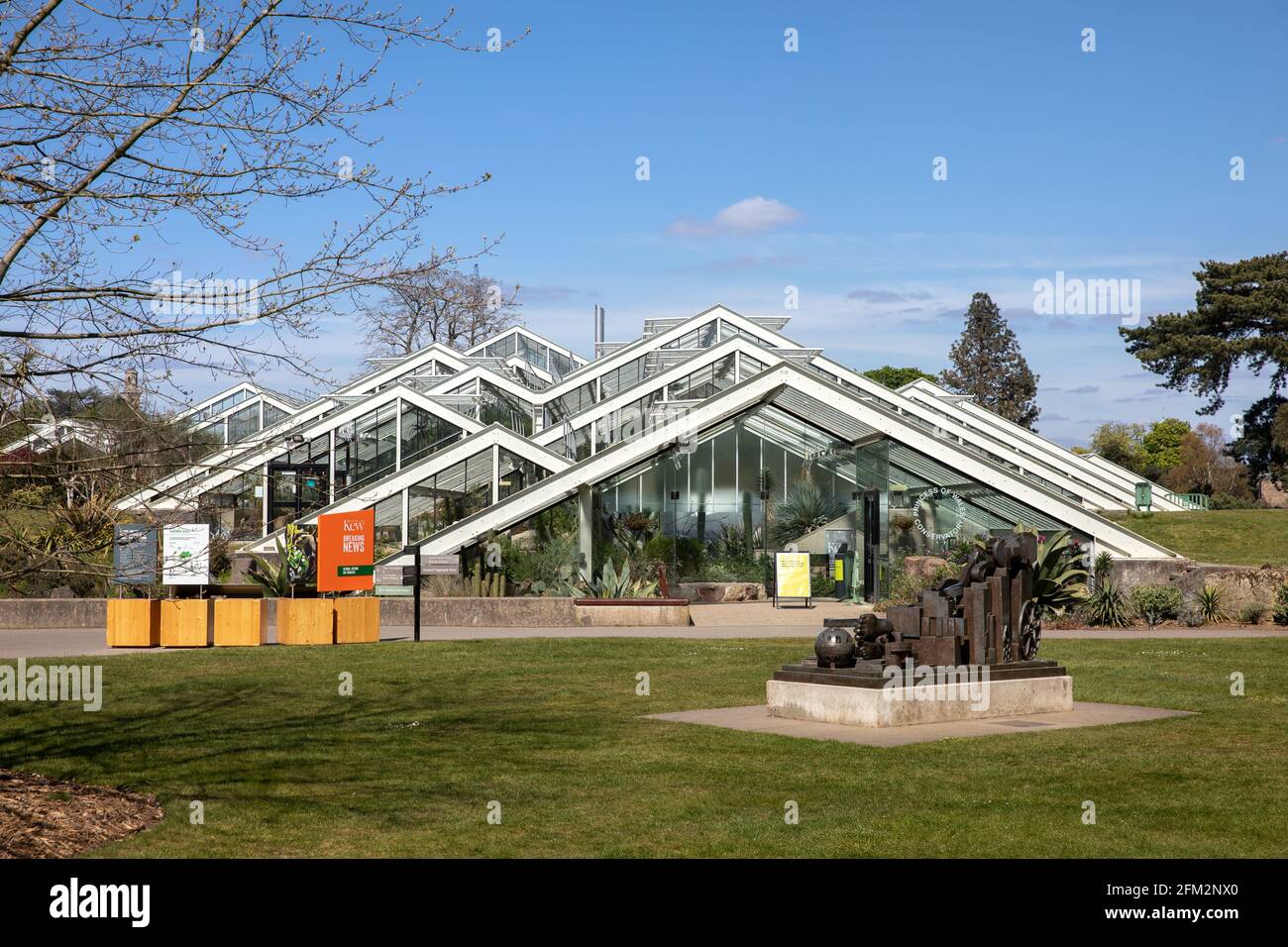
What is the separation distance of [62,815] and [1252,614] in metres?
22.8

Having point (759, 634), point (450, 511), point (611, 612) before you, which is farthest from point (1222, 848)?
point (450, 511)

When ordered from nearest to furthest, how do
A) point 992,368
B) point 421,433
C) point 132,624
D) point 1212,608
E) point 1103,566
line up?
point 132,624 < point 1212,608 < point 1103,566 < point 421,433 < point 992,368

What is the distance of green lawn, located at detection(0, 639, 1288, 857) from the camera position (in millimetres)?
7793

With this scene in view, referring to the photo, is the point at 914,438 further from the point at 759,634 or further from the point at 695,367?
the point at 695,367

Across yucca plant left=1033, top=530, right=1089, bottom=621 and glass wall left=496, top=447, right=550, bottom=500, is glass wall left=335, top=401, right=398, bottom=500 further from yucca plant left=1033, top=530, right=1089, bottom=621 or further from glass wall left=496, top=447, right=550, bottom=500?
yucca plant left=1033, top=530, right=1089, bottom=621

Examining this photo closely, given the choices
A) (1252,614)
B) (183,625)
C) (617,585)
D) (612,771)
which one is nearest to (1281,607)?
(1252,614)

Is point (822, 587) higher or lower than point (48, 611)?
higher

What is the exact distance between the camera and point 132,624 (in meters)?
21.0

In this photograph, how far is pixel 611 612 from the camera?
25328 mm

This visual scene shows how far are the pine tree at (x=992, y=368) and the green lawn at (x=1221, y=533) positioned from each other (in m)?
53.3

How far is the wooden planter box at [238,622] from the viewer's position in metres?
21.2

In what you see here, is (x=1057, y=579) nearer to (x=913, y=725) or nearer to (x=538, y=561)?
(x=913, y=725)

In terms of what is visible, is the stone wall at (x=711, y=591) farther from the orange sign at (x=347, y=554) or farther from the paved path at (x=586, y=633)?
the orange sign at (x=347, y=554)

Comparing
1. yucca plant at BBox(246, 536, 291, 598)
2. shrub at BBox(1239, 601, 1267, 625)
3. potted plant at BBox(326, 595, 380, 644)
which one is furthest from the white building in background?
potted plant at BBox(326, 595, 380, 644)
